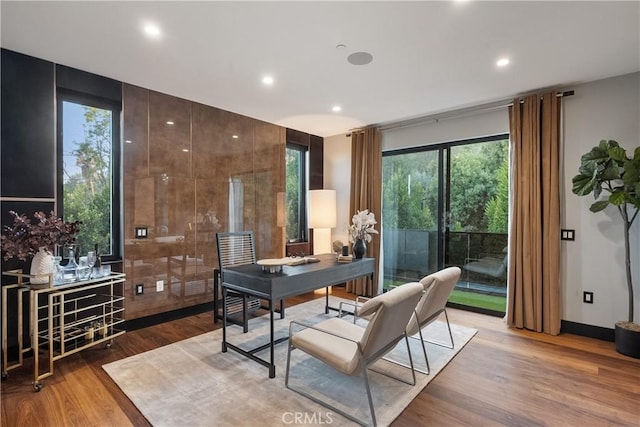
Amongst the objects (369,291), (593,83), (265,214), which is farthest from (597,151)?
(265,214)

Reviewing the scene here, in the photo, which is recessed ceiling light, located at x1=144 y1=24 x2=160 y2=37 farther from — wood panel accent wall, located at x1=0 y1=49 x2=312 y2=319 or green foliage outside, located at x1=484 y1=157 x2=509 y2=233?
green foliage outside, located at x1=484 y1=157 x2=509 y2=233

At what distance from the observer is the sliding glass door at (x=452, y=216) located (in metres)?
4.12

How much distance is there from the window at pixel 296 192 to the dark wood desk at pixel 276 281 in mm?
2212

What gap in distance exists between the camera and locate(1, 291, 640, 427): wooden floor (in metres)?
2.04

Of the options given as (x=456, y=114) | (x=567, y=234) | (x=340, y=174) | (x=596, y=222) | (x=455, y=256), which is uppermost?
(x=456, y=114)

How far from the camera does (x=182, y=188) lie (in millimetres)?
3898

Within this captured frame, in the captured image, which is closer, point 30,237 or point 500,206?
point 30,237

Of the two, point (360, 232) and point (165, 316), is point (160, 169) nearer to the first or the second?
point (165, 316)

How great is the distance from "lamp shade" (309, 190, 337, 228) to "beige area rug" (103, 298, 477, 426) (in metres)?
2.32

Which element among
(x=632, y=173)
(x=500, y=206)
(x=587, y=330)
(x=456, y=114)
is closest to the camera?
(x=632, y=173)

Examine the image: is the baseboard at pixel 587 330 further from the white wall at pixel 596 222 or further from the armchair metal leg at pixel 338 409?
the armchair metal leg at pixel 338 409

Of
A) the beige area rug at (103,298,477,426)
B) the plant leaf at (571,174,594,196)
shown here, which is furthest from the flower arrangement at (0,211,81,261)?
the plant leaf at (571,174,594,196)

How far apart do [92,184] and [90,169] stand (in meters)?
0.16

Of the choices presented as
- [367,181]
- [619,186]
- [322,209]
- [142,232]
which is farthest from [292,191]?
[619,186]
